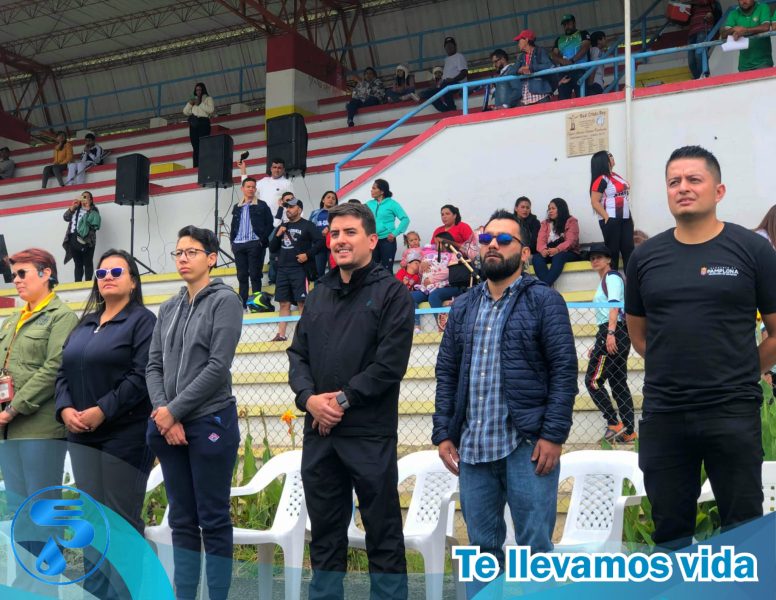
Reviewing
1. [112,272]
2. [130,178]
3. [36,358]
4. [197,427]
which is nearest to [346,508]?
[197,427]

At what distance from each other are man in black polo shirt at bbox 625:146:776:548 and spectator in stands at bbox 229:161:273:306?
23.0 ft

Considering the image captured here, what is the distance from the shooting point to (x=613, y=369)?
6109mm

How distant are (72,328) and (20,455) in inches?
32.7

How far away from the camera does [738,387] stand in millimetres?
2902

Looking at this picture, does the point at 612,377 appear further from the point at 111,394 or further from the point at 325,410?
the point at 111,394

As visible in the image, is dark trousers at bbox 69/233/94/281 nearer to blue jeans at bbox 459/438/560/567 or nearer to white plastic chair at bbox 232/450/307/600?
white plastic chair at bbox 232/450/307/600

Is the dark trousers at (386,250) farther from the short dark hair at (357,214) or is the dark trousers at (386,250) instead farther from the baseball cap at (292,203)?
the short dark hair at (357,214)

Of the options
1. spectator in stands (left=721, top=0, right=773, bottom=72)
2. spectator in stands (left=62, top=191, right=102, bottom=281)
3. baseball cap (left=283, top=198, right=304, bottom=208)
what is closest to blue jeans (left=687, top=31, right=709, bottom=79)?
spectator in stands (left=721, top=0, right=773, bottom=72)

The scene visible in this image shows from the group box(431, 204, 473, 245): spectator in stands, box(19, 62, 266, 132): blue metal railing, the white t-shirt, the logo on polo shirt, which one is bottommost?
the logo on polo shirt

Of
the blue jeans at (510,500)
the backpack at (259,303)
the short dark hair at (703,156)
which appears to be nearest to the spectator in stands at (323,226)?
the backpack at (259,303)

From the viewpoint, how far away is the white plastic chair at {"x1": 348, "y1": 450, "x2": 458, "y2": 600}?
12.8 feet

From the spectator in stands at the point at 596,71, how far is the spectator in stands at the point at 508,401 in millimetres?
7726

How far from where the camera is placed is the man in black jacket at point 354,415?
134 inches

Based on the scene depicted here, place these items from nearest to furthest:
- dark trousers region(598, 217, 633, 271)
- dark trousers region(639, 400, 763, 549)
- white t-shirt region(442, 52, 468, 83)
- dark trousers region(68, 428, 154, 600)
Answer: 1. dark trousers region(639, 400, 763, 549)
2. dark trousers region(68, 428, 154, 600)
3. dark trousers region(598, 217, 633, 271)
4. white t-shirt region(442, 52, 468, 83)
